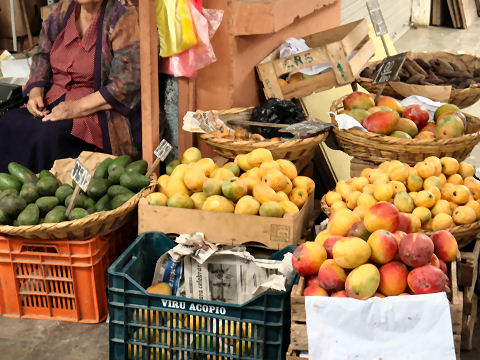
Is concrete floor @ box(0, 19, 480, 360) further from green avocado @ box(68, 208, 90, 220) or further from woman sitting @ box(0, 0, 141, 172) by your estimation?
woman sitting @ box(0, 0, 141, 172)

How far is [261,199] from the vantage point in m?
2.79

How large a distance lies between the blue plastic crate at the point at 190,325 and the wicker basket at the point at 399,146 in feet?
3.77

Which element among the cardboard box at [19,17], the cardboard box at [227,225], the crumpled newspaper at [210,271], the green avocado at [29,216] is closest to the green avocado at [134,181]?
the cardboard box at [227,225]

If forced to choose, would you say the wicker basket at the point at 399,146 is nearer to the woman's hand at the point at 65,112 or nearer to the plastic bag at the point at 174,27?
the plastic bag at the point at 174,27

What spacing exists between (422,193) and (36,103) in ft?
7.90

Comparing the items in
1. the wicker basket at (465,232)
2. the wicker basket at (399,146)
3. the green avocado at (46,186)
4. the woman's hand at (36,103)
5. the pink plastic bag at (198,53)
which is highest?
the pink plastic bag at (198,53)

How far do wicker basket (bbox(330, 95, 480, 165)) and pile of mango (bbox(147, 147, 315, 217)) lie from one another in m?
0.47

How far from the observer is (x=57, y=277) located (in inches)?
116

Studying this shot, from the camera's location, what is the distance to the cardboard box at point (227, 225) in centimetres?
273

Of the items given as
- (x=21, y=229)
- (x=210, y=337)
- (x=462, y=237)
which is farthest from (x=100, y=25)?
(x=462, y=237)

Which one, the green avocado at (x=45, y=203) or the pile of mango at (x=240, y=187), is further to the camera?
the green avocado at (x=45, y=203)

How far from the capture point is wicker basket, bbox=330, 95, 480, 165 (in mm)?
3191

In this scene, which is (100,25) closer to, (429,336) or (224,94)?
(224,94)

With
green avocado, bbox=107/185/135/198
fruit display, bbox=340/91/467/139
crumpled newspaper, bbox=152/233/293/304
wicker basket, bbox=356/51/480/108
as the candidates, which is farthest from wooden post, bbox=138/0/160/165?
wicker basket, bbox=356/51/480/108
